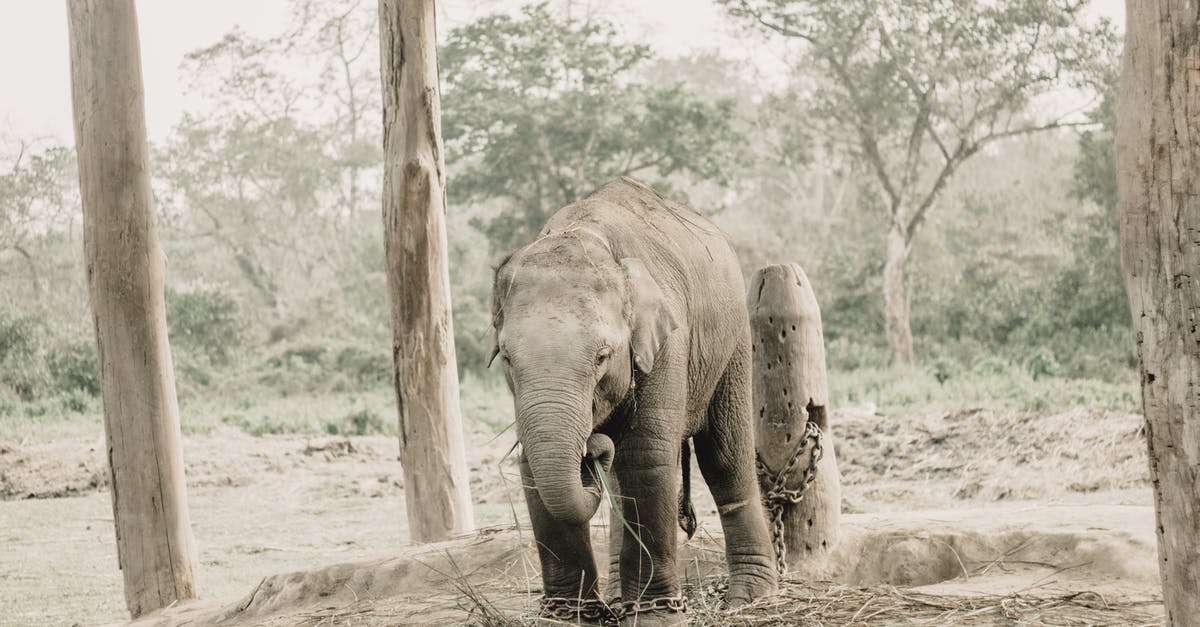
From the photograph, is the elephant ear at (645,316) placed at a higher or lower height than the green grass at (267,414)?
higher

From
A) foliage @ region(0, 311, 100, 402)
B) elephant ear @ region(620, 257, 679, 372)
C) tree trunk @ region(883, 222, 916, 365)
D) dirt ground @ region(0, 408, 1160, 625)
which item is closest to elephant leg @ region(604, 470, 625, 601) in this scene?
dirt ground @ region(0, 408, 1160, 625)

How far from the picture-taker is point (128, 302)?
7.32m

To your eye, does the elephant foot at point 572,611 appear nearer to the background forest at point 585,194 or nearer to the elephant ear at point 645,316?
the elephant ear at point 645,316

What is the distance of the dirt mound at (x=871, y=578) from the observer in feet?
18.9

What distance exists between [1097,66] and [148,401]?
1919cm

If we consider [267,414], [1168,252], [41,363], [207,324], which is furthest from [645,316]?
[207,324]

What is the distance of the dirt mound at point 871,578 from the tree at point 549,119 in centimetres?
1939

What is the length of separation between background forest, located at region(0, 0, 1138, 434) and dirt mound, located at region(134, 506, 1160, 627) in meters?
8.36

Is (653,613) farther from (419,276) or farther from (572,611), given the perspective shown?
(419,276)

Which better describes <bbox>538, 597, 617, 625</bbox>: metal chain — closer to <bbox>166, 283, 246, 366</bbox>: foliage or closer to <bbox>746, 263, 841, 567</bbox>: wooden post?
<bbox>746, 263, 841, 567</bbox>: wooden post

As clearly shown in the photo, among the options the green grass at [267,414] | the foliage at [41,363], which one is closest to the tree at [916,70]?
the green grass at [267,414]

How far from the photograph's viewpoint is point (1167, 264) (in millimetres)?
3723

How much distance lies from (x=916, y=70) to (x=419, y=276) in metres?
18.1

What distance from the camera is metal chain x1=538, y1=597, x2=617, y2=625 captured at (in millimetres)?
5227
